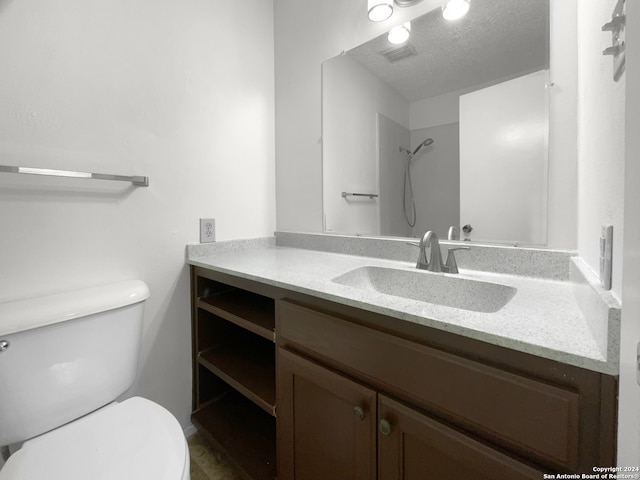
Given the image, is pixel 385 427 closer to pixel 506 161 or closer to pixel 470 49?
pixel 506 161

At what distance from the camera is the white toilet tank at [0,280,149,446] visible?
31.3 inches

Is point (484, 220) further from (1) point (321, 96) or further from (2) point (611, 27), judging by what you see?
(1) point (321, 96)

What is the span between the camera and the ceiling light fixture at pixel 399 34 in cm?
123

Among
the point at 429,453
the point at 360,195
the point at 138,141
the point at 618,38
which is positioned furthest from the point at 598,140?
the point at 138,141

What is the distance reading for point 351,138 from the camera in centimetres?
146

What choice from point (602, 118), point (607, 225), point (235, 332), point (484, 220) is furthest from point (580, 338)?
point (235, 332)

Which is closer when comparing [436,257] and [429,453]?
[429,453]

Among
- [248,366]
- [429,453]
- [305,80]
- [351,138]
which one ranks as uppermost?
[305,80]

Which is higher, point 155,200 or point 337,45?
point 337,45

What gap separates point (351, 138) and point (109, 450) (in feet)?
4.79

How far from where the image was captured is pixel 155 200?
1.25 metres

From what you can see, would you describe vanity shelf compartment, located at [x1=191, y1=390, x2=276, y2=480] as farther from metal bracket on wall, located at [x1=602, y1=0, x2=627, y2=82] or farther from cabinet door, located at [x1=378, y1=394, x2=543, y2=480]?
metal bracket on wall, located at [x1=602, y1=0, x2=627, y2=82]

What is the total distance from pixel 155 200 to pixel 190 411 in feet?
3.33

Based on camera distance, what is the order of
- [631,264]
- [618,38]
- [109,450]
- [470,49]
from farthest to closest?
[470,49] → [109,450] → [618,38] → [631,264]
